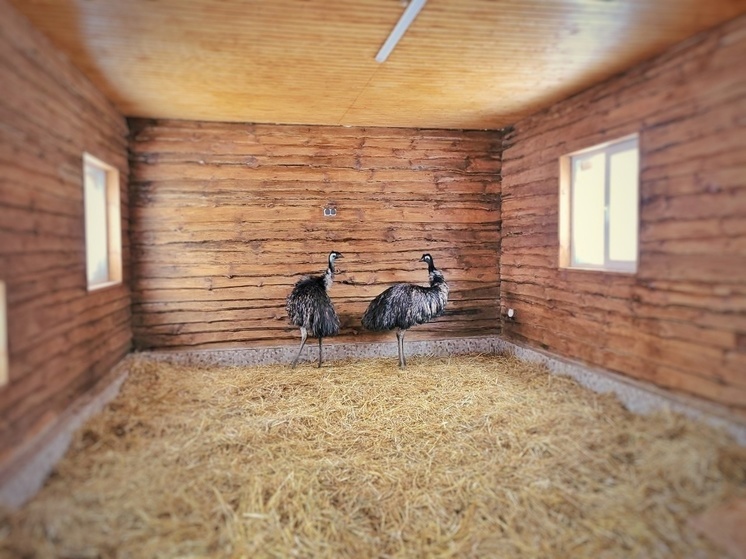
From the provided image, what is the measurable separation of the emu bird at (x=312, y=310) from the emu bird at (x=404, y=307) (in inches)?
19.9

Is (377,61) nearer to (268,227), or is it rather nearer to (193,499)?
(268,227)

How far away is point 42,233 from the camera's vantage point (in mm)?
3428

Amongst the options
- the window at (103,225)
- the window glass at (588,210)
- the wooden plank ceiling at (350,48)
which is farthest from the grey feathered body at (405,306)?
the window at (103,225)

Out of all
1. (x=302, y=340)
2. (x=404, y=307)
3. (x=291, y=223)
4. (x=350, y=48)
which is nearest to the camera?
(x=350, y=48)

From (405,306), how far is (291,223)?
5.86ft

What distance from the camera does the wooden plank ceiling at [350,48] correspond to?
10.4 ft

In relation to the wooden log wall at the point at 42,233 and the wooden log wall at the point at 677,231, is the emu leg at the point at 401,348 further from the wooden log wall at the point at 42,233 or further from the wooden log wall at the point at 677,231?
the wooden log wall at the point at 42,233

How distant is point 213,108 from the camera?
546cm

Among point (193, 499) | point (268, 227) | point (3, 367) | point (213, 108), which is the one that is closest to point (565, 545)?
point (193, 499)

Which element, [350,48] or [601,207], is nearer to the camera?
[350,48]

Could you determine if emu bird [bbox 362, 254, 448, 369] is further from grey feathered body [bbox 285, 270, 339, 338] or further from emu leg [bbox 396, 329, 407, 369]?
grey feathered body [bbox 285, 270, 339, 338]

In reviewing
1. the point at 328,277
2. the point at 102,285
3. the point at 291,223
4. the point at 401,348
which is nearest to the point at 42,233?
the point at 102,285

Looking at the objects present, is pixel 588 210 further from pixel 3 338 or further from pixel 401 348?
pixel 3 338

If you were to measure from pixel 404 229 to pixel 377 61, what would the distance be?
279 centimetres
